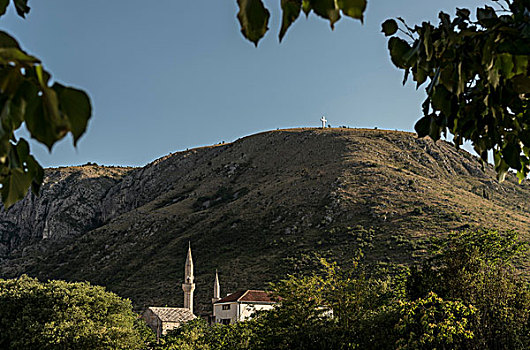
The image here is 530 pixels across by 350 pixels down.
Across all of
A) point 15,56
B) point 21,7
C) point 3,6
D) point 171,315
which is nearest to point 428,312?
point 21,7

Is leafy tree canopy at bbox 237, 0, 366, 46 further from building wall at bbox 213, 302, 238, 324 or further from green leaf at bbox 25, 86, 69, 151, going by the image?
building wall at bbox 213, 302, 238, 324

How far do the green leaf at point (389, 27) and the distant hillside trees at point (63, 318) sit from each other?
3472cm

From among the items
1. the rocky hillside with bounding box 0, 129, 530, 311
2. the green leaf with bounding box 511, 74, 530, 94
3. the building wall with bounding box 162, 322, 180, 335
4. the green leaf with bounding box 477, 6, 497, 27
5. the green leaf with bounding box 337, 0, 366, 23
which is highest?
the rocky hillside with bounding box 0, 129, 530, 311

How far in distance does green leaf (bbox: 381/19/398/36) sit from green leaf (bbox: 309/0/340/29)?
1300mm

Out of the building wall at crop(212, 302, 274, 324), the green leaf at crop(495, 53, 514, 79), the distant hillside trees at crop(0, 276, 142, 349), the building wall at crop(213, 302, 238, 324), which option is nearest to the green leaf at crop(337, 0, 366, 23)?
the green leaf at crop(495, 53, 514, 79)

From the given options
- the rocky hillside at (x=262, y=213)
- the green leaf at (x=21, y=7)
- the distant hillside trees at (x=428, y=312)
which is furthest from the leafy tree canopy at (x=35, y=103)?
the rocky hillside at (x=262, y=213)

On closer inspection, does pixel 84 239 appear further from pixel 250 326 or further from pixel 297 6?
pixel 297 6

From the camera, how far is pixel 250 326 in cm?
2394

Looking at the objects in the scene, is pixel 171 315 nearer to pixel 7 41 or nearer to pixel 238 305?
pixel 238 305

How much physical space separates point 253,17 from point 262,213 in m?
79.8

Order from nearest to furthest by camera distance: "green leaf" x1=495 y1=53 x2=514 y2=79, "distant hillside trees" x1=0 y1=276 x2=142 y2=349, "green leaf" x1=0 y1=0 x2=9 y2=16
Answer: "green leaf" x1=0 y1=0 x2=9 y2=16 < "green leaf" x1=495 y1=53 x2=514 y2=79 < "distant hillside trees" x1=0 y1=276 x2=142 y2=349

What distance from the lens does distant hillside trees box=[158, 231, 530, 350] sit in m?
16.7

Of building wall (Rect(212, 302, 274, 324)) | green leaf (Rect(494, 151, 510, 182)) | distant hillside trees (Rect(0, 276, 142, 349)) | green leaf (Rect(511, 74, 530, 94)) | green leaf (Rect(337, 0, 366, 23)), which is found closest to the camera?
green leaf (Rect(337, 0, 366, 23))

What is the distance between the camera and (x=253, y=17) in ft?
4.70
